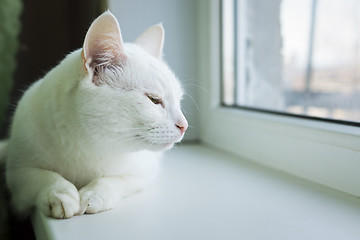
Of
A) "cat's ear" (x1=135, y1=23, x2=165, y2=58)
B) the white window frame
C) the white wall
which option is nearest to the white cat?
"cat's ear" (x1=135, y1=23, x2=165, y2=58)

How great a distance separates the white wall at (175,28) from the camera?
1.10 m

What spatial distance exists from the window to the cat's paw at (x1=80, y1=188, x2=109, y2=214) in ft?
1.96

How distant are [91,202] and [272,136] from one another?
19.8 inches

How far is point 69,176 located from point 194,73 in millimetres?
677

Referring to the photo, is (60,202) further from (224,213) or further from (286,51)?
(286,51)

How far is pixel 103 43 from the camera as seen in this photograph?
618 millimetres

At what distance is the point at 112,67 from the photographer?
66 centimetres

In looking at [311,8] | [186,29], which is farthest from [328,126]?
[186,29]

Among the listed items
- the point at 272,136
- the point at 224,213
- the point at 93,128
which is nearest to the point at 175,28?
the point at 272,136

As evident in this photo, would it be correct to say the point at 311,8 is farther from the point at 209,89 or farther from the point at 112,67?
the point at 112,67

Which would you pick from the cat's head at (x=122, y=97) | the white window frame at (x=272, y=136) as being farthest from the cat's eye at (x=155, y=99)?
the white window frame at (x=272, y=136)

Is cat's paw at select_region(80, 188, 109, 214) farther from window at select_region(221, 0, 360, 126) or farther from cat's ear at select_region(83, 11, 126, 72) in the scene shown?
window at select_region(221, 0, 360, 126)

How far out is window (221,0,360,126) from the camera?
1.05 m

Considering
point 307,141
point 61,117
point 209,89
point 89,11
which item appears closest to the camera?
point 61,117
